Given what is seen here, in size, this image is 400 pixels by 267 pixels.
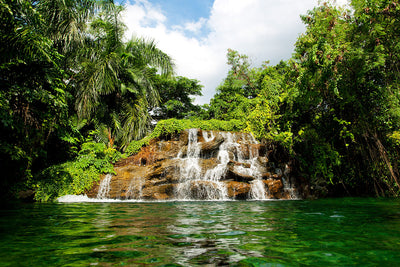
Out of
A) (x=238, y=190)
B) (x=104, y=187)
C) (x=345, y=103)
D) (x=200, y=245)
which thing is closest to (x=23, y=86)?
(x=104, y=187)

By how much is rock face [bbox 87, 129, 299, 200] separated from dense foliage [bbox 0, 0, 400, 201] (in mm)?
848

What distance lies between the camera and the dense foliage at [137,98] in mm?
7145

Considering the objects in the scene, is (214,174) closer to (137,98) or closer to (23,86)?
(23,86)

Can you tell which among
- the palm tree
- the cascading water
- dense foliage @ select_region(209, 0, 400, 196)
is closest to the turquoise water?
the cascading water

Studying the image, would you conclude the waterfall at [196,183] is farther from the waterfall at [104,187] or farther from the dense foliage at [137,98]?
the dense foliage at [137,98]

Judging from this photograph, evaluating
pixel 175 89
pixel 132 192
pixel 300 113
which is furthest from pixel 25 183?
pixel 175 89

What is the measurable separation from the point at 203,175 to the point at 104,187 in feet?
14.3

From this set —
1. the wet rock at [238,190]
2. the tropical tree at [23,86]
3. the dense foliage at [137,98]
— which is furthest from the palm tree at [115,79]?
the wet rock at [238,190]

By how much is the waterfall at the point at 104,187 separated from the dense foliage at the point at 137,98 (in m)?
0.51

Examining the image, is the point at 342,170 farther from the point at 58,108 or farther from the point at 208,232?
the point at 58,108

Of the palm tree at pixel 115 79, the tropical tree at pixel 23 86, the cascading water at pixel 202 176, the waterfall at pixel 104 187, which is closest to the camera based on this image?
the tropical tree at pixel 23 86

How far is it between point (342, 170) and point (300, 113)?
3.66 metres

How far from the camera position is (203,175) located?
999 centimetres

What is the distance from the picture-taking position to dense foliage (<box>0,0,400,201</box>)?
7145 millimetres
